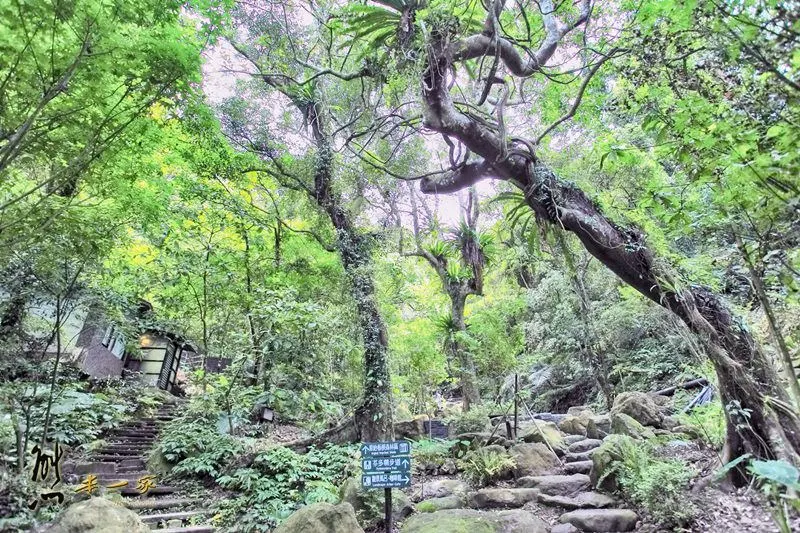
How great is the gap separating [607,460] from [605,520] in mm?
844

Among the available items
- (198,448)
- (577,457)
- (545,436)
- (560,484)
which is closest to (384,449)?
(560,484)

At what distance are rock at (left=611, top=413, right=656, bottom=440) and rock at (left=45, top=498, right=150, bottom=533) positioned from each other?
5.83m

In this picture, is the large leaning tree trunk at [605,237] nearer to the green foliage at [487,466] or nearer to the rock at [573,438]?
the green foliage at [487,466]

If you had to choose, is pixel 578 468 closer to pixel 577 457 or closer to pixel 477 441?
pixel 577 457

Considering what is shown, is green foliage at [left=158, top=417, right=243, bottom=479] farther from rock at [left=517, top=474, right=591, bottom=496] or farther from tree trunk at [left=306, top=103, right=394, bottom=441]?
rock at [left=517, top=474, right=591, bottom=496]

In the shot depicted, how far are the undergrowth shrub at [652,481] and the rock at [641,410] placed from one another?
2075 millimetres

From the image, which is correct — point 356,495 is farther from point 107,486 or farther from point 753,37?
point 753,37

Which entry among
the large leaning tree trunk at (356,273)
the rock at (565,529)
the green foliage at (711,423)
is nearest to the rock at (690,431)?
the green foliage at (711,423)

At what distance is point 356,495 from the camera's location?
5367 millimetres

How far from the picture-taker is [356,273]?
8.38 m

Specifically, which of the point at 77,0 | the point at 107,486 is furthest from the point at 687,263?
the point at 107,486

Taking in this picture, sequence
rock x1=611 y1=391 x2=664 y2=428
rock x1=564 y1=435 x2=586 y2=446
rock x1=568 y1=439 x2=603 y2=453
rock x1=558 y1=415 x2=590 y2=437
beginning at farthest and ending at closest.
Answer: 1. rock x1=558 y1=415 x2=590 y2=437
2. rock x1=564 y1=435 x2=586 y2=446
3. rock x1=568 y1=439 x2=603 y2=453
4. rock x1=611 y1=391 x2=664 y2=428

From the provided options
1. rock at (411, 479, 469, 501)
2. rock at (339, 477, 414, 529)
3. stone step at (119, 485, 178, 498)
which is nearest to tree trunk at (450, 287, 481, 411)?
rock at (411, 479, 469, 501)

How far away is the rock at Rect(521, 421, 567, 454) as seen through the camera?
6930mm
